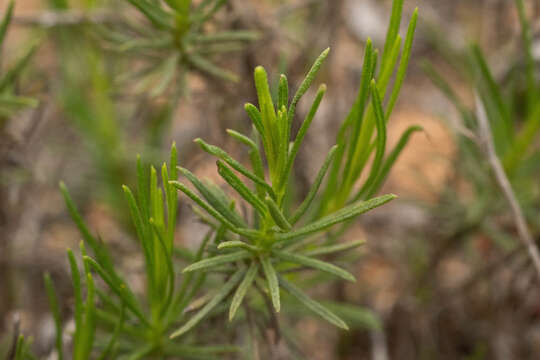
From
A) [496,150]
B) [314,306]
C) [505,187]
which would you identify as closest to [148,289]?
[314,306]

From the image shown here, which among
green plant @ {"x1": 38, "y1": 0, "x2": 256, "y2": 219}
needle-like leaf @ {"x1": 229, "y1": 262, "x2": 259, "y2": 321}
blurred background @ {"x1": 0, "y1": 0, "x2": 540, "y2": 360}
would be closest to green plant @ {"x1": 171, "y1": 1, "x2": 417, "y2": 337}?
needle-like leaf @ {"x1": 229, "y1": 262, "x2": 259, "y2": 321}

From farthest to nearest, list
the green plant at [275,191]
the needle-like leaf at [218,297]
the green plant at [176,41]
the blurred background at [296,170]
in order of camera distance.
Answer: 1. the blurred background at [296,170]
2. the green plant at [176,41]
3. the needle-like leaf at [218,297]
4. the green plant at [275,191]

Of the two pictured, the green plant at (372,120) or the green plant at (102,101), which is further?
the green plant at (102,101)

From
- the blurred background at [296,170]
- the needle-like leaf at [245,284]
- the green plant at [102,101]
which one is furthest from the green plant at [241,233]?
the green plant at [102,101]

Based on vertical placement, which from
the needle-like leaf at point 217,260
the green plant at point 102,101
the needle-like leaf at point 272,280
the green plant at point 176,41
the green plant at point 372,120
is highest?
the green plant at point 102,101

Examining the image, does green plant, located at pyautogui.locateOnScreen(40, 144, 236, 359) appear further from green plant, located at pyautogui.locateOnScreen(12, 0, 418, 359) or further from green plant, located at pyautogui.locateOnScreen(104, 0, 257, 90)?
green plant, located at pyautogui.locateOnScreen(104, 0, 257, 90)

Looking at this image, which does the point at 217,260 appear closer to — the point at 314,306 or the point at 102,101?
the point at 314,306

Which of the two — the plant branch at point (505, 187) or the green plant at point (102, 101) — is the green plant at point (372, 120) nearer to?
the plant branch at point (505, 187)

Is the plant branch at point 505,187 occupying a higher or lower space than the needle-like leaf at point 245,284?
higher
